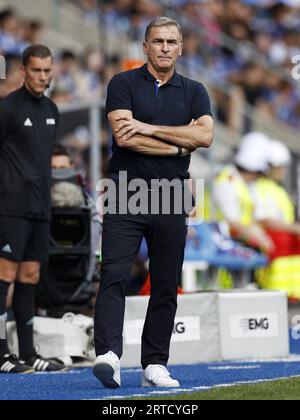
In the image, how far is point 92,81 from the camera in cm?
1833

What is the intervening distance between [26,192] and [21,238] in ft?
1.05

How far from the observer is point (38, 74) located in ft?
30.2

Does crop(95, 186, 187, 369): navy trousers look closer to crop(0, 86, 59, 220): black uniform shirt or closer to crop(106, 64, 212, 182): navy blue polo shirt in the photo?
crop(106, 64, 212, 182): navy blue polo shirt

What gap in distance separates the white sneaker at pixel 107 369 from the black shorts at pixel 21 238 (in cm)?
174

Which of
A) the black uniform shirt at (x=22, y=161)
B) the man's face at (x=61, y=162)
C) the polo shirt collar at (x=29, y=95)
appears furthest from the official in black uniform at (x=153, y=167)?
the man's face at (x=61, y=162)

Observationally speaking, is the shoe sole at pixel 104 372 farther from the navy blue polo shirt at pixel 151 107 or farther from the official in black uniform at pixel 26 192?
the official in black uniform at pixel 26 192

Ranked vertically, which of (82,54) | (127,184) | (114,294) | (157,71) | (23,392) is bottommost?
(23,392)

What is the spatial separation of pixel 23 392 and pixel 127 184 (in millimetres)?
1355

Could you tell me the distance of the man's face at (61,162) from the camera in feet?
34.5

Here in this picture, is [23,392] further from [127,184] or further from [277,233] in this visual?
[277,233]

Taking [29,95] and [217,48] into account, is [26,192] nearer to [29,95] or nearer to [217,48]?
[29,95]

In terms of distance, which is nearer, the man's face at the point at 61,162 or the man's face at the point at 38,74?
the man's face at the point at 38,74

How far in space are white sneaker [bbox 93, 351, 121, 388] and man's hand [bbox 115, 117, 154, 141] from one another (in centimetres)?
126
